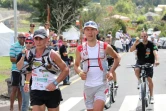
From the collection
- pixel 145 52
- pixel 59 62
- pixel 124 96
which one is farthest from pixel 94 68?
pixel 124 96

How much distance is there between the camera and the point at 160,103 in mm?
13102

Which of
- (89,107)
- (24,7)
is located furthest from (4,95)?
(24,7)

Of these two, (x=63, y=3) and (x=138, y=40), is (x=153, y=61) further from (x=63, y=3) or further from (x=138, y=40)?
(x=63, y=3)

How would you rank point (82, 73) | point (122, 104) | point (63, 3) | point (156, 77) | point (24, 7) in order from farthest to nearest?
point (24, 7) → point (63, 3) → point (156, 77) → point (122, 104) → point (82, 73)

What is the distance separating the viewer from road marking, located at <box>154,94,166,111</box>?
12216 mm

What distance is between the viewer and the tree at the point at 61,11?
51.6 metres

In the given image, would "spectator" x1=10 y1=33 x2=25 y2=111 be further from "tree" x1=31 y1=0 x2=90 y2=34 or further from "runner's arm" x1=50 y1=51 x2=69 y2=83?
"tree" x1=31 y1=0 x2=90 y2=34

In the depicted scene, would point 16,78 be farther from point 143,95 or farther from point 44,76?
point 44,76

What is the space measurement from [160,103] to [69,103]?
2.60 meters

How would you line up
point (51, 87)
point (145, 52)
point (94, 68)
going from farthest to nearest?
point (145, 52) < point (94, 68) < point (51, 87)

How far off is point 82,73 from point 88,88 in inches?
12.4

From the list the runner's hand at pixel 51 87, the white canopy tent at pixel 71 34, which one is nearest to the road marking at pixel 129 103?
the runner's hand at pixel 51 87

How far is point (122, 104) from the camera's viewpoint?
43.0ft

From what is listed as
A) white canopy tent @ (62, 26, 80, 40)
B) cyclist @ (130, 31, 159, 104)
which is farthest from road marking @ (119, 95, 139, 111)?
white canopy tent @ (62, 26, 80, 40)
